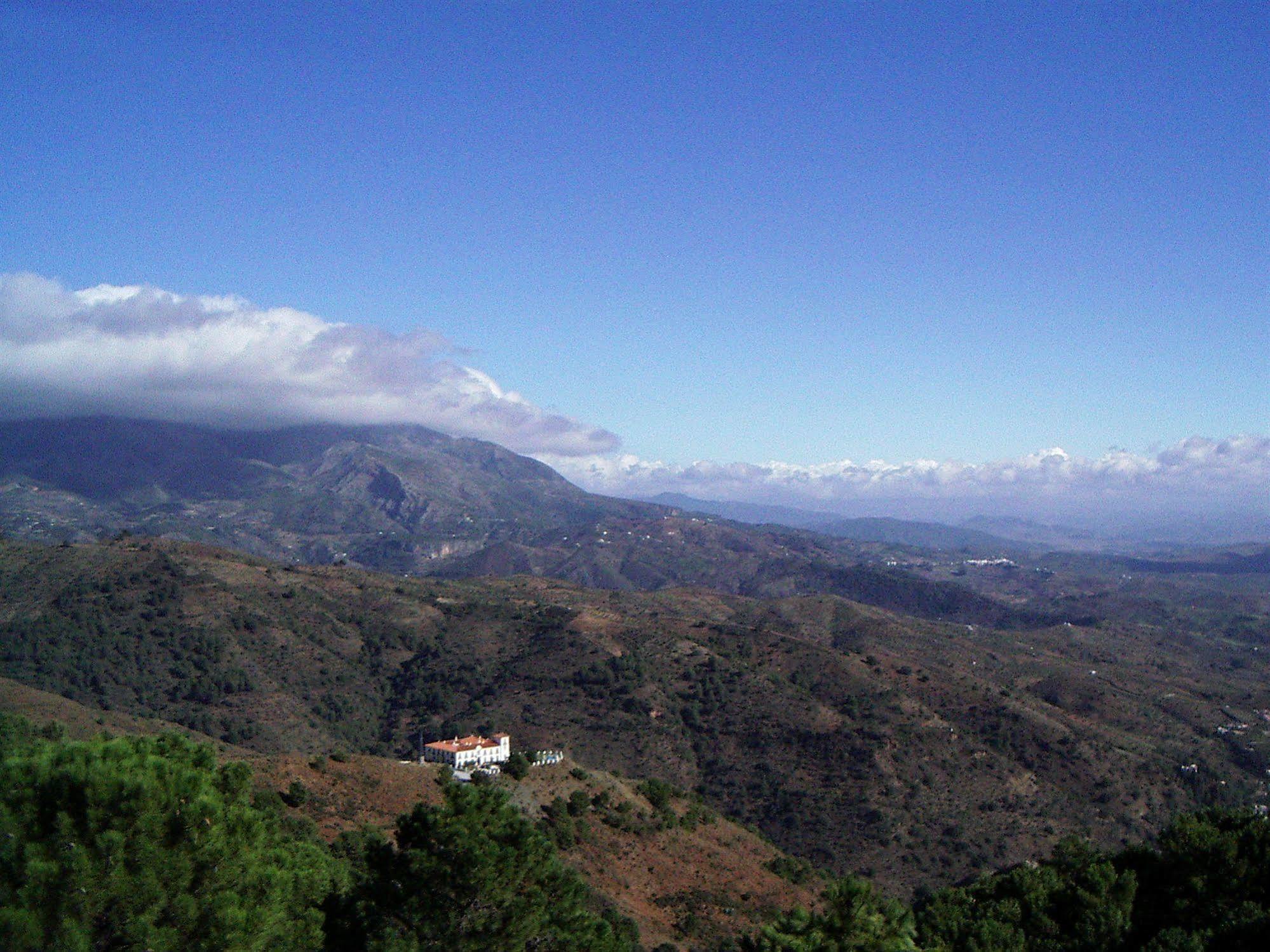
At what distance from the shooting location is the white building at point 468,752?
5416 cm

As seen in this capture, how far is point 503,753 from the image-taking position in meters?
58.0

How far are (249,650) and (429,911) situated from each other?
64.0m

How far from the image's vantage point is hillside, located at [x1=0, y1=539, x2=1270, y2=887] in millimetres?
56969

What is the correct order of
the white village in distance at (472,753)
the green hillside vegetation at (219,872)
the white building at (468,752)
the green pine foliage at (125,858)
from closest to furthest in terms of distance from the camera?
the green pine foliage at (125,858) → the green hillside vegetation at (219,872) → the white village in distance at (472,753) → the white building at (468,752)

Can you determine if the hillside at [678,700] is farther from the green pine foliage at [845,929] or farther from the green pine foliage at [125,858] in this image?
the green pine foliage at [125,858]

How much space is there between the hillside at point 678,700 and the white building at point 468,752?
17.2ft

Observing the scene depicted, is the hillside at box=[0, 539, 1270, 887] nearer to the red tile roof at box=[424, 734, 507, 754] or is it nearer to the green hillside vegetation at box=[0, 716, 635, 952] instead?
Answer: the red tile roof at box=[424, 734, 507, 754]

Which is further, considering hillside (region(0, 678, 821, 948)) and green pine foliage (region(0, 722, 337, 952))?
hillside (region(0, 678, 821, 948))

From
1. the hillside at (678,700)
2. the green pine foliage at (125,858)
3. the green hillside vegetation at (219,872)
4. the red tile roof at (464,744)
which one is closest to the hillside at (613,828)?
the red tile roof at (464,744)

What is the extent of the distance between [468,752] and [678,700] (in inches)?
790

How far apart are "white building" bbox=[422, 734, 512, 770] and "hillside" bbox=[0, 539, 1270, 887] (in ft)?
17.2

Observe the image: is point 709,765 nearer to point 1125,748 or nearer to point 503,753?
point 503,753

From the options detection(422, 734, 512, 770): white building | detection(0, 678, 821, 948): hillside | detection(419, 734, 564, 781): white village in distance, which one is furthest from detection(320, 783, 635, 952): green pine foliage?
detection(422, 734, 512, 770): white building

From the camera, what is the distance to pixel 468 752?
181 ft
